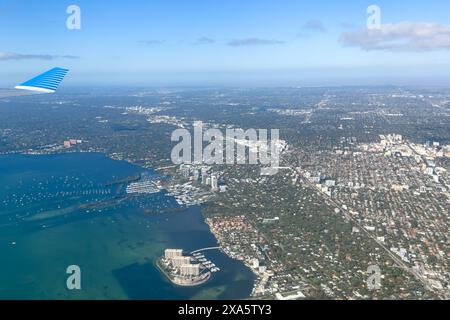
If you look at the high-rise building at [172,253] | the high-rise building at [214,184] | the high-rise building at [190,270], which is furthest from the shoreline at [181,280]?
the high-rise building at [214,184]

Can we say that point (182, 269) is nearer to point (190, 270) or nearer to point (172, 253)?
point (190, 270)

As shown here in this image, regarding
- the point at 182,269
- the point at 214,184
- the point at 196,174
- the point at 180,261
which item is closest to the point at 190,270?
the point at 182,269

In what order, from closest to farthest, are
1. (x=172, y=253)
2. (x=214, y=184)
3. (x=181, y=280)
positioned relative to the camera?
(x=181, y=280) → (x=172, y=253) → (x=214, y=184)

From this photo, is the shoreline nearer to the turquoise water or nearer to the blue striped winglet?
the turquoise water

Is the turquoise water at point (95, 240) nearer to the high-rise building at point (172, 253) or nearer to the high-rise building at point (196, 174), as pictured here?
the high-rise building at point (172, 253)

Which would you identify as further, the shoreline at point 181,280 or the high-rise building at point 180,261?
the high-rise building at point 180,261
